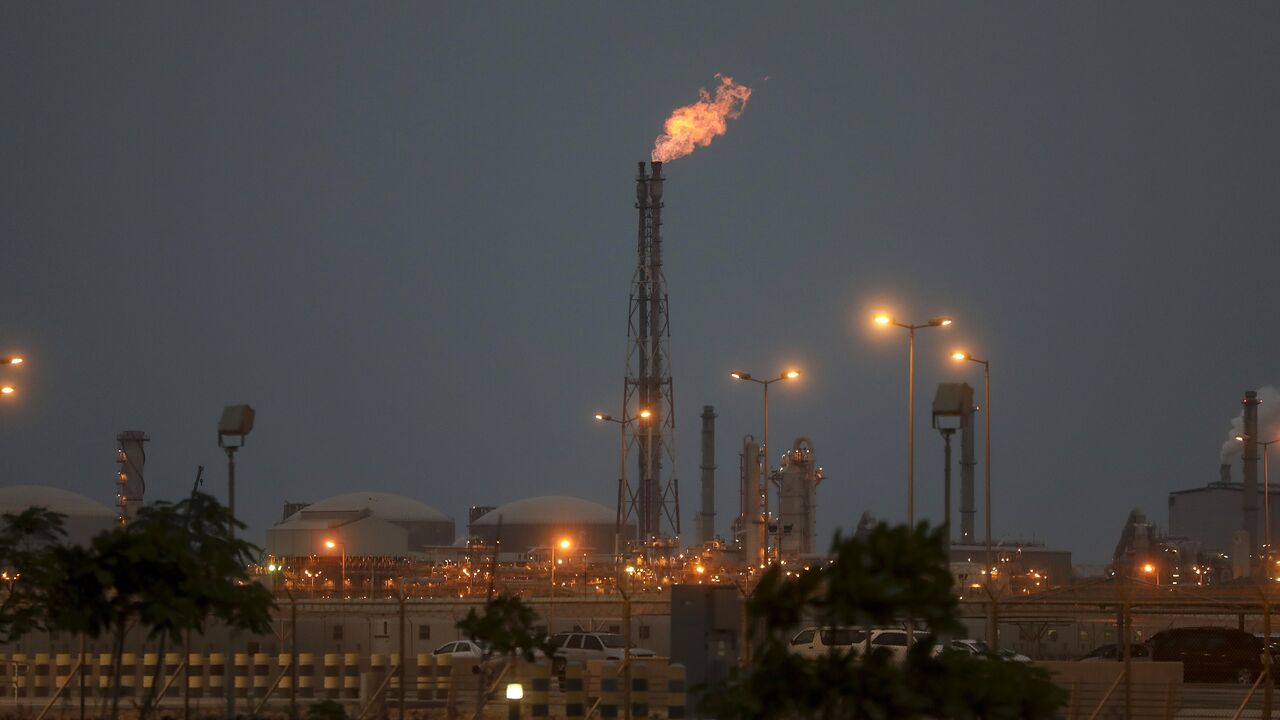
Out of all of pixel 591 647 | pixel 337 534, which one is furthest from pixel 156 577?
pixel 337 534

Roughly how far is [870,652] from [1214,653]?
1219 inches

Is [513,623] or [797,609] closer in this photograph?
[797,609]

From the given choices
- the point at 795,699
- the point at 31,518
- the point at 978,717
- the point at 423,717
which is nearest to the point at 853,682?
the point at 795,699

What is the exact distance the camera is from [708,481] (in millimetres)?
112875

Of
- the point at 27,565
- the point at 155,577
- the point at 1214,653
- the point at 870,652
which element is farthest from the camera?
the point at 1214,653

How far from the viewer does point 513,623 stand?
928 inches

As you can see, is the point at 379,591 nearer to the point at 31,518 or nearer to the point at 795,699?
the point at 31,518

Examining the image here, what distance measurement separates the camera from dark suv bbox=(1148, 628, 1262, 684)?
41.8m

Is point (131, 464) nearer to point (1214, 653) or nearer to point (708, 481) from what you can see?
point (708, 481)

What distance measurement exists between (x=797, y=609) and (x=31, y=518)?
1522cm

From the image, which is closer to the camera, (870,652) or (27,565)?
(870,652)

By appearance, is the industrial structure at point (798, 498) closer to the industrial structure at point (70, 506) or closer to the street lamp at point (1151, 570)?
the street lamp at point (1151, 570)

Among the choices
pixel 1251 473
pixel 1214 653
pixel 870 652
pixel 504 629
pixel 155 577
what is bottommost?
pixel 1214 653

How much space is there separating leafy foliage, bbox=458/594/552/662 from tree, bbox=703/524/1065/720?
8654mm
